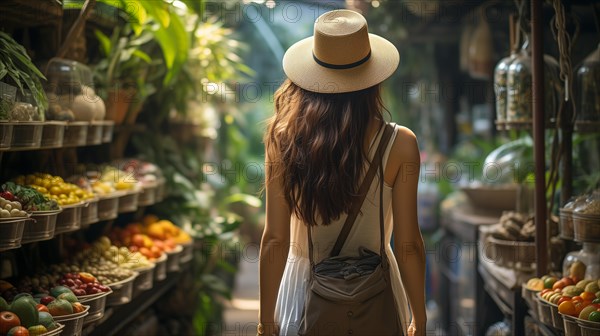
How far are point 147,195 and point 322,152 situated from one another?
2.32 meters

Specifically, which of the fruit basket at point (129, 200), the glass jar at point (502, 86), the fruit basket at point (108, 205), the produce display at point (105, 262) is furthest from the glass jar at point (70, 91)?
the glass jar at point (502, 86)

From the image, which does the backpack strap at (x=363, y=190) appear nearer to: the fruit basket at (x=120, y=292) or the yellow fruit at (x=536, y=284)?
the yellow fruit at (x=536, y=284)

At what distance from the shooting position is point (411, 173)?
8.61ft

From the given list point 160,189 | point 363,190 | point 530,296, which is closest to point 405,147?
point 363,190

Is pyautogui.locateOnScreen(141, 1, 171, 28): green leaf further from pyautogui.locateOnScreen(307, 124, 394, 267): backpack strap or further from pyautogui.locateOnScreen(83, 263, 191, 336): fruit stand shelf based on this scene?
pyautogui.locateOnScreen(307, 124, 394, 267): backpack strap

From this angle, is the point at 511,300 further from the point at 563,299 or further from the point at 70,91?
the point at 70,91

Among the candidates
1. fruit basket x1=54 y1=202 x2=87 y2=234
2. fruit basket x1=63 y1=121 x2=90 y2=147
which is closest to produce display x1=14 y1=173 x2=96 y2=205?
fruit basket x1=54 y1=202 x2=87 y2=234

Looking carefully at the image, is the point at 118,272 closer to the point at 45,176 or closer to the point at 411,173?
the point at 45,176

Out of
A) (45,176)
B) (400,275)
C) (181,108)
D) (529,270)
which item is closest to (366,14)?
(181,108)

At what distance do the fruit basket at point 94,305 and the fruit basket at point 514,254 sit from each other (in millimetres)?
1858

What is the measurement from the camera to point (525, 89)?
3873 millimetres

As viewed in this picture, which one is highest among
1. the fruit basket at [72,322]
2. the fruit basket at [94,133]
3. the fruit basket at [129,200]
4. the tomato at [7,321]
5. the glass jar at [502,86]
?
the glass jar at [502,86]

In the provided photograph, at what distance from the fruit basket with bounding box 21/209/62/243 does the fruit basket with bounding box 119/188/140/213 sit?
110 cm

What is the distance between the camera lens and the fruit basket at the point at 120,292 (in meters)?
3.69
